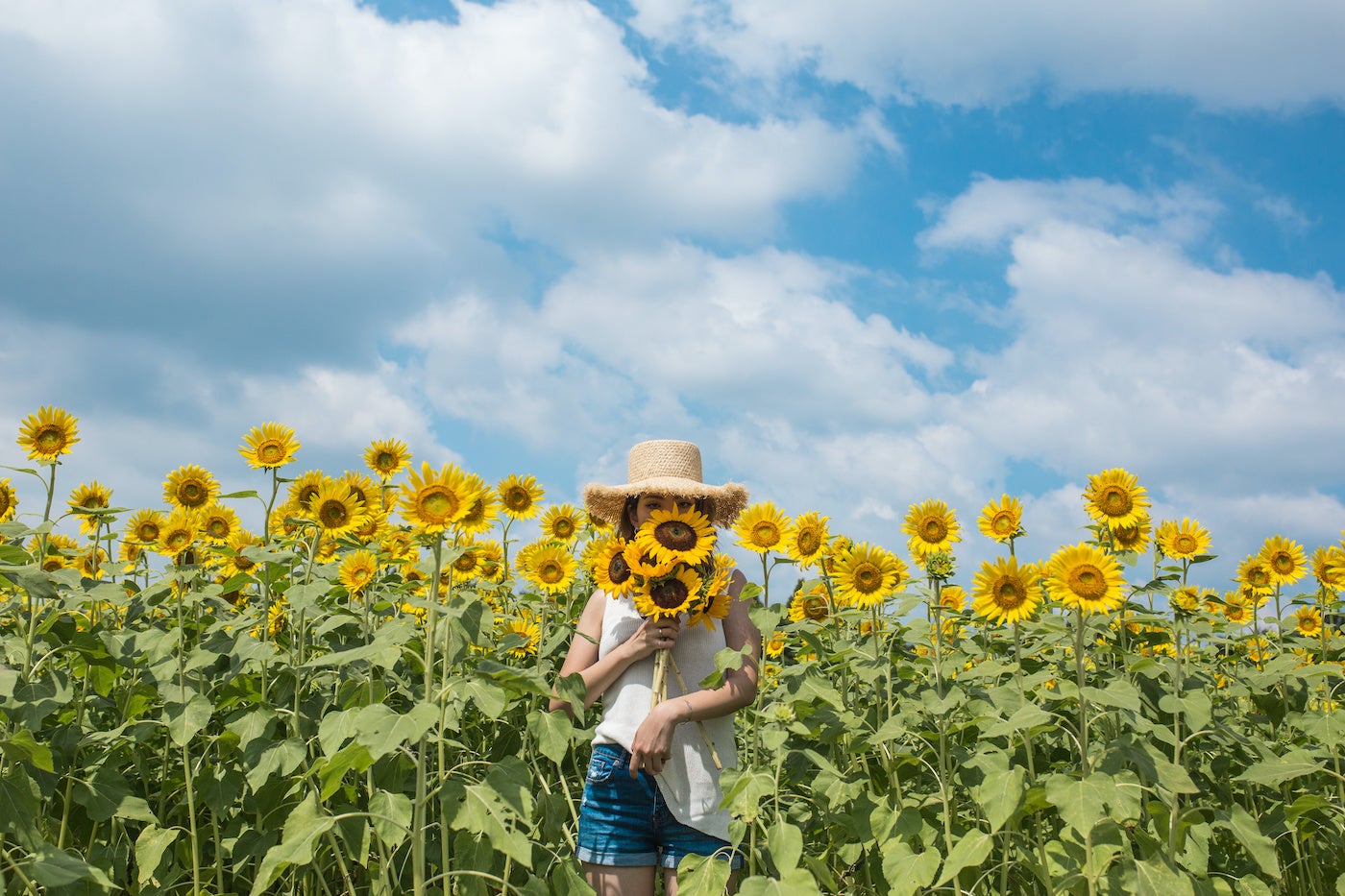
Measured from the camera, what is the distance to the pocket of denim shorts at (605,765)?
140 inches

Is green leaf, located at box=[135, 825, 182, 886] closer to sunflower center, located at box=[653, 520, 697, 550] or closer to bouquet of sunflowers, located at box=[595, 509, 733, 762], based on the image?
bouquet of sunflowers, located at box=[595, 509, 733, 762]

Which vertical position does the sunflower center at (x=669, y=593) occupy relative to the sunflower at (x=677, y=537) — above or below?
below

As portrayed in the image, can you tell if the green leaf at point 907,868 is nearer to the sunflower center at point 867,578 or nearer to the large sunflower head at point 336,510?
the sunflower center at point 867,578

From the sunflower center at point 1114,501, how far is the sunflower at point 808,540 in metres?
1.49

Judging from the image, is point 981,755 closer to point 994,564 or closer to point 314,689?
point 994,564

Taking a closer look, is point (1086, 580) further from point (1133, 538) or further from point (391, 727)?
point (391, 727)

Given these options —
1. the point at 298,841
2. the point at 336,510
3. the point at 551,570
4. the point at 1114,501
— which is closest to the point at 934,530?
the point at 1114,501

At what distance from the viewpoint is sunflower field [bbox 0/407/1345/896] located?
315 centimetres

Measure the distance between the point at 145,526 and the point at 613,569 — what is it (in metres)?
2.96

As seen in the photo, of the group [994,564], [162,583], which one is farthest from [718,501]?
[162,583]

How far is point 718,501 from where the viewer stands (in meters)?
4.23

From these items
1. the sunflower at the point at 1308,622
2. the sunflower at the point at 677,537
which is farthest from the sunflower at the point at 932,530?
the sunflower at the point at 1308,622

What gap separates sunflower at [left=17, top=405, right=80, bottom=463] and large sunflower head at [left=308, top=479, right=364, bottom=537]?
1863mm

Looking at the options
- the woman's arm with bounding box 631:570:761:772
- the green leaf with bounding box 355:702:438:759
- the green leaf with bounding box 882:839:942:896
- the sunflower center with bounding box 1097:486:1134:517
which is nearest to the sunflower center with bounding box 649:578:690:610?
the woman's arm with bounding box 631:570:761:772
